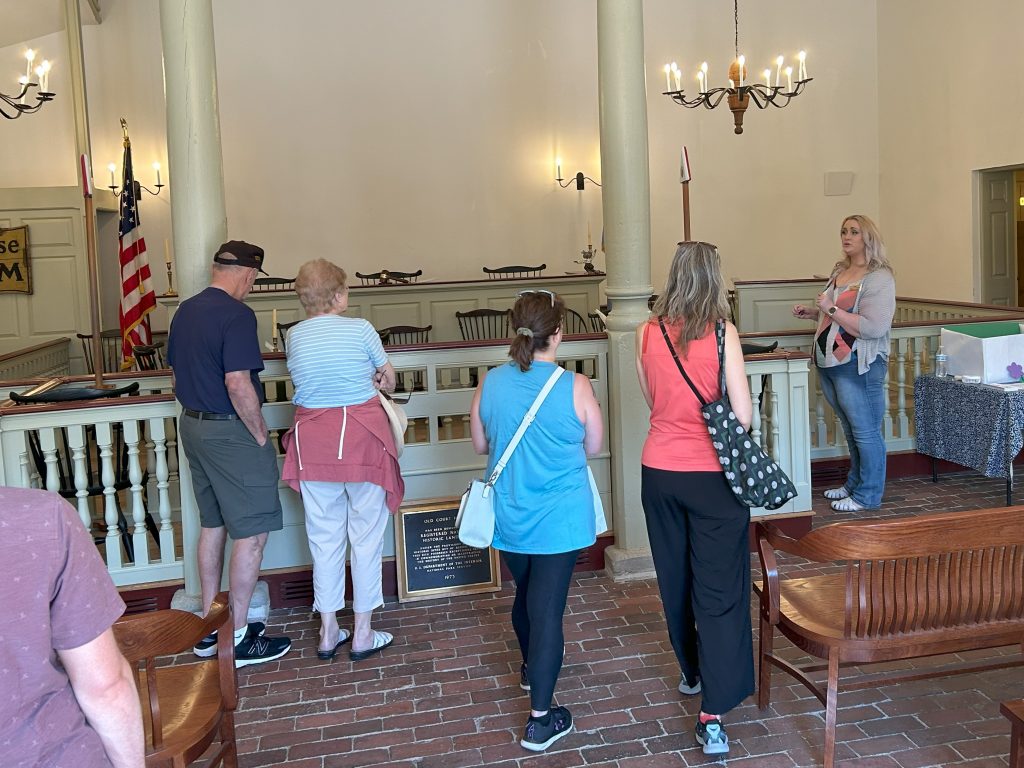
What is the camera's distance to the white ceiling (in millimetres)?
9906

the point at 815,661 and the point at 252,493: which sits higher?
the point at 252,493

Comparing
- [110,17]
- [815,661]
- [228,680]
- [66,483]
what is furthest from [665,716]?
[110,17]

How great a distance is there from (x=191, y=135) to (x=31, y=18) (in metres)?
7.79

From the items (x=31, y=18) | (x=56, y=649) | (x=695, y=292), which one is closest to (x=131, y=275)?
(x=31, y=18)

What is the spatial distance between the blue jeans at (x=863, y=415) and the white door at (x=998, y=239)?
223 inches

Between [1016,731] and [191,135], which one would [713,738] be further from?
[191,135]

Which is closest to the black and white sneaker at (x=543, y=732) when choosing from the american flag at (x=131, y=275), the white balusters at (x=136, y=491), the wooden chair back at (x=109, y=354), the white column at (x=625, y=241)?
the white column at (x=625, y=241)

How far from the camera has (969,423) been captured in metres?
5.63

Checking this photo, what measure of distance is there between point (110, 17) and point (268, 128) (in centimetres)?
216

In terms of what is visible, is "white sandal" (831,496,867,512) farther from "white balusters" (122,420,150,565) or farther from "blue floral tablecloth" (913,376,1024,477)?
"white balusters" (122,420,150,565)

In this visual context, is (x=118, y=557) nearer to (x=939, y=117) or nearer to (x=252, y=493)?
(x=252, y=493)

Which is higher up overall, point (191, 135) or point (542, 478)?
point (191, 135)

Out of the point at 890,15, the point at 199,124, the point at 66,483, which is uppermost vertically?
the point at 890,15

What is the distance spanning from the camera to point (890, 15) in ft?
37.7
